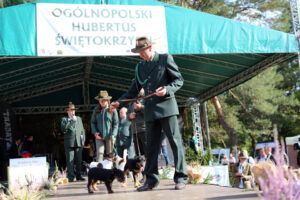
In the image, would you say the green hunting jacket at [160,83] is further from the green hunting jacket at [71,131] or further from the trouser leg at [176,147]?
the green hunting jacket at [71,131]

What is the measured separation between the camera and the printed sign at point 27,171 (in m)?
6.34

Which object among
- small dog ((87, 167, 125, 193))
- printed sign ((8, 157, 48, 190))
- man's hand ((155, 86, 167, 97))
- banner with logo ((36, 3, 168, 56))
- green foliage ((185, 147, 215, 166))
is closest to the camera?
man's hand ((155, 86, 167, 97))

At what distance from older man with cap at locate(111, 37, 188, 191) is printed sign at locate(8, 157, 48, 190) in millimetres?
3067

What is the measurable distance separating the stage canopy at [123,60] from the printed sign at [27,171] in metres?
2.68

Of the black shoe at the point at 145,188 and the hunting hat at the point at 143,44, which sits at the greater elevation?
the hunting hat at the point at 143,44

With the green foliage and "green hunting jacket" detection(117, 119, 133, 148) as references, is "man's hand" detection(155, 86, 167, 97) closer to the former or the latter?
"green hunting jacket" detection(117, 119, 133, 148)

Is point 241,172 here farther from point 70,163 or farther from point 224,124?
point 224,124

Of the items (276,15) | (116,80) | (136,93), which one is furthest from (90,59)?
(276,15)

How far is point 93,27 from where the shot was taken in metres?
8.63

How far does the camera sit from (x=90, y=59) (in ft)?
41.1


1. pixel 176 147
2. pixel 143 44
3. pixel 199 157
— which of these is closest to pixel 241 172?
pixel 199 157

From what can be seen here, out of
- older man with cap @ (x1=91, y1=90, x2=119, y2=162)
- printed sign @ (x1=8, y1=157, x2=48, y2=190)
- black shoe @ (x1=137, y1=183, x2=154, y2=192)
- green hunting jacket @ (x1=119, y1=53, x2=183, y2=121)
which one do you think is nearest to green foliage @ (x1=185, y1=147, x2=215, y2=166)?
older man with cap @ (x1=91, y1=90, x2=119, y2=162)

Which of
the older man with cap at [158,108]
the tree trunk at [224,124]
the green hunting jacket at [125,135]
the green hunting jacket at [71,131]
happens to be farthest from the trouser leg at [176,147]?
the tree trunk at [224,124]

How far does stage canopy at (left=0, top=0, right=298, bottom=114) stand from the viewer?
8305 mm
